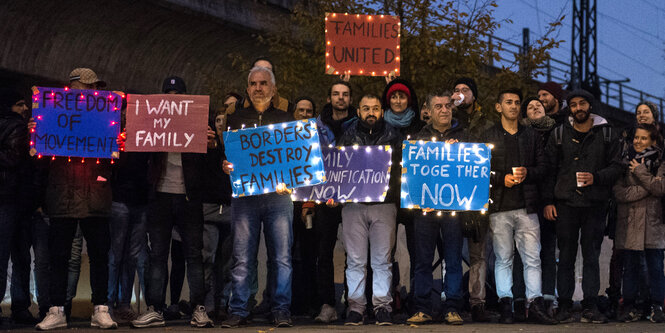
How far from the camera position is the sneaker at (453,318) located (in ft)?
27.9

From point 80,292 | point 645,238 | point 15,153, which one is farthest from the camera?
point 80,292

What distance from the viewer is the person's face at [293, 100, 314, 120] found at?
9.88 meters

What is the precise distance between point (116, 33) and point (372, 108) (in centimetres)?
1117

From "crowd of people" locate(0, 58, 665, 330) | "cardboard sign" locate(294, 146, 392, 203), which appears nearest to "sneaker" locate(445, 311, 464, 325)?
"crowd of people" locate(0, 58, 665, 330)

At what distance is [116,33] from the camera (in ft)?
62.1

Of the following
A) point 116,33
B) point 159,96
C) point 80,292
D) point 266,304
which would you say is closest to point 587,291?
point 266,304

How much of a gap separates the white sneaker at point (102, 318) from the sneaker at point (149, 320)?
18cm

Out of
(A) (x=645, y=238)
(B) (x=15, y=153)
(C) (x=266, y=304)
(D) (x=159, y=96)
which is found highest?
(D) (x=159, y=96)

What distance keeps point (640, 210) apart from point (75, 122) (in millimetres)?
5239

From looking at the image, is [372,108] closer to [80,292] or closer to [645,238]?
[645,238]

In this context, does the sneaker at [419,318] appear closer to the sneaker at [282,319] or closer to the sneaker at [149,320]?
the sneaker at [282,319]

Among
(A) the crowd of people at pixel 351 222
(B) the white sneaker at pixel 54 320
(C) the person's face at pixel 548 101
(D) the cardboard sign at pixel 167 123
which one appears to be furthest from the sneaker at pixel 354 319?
(C) the person's face at pixel 548 101

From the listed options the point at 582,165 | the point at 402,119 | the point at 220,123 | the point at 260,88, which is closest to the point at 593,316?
the point at 582,165

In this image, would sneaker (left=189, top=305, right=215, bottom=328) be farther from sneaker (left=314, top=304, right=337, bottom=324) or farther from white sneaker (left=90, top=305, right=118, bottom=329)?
sneaker (left=314, top=304, right=337, bottom=324)
